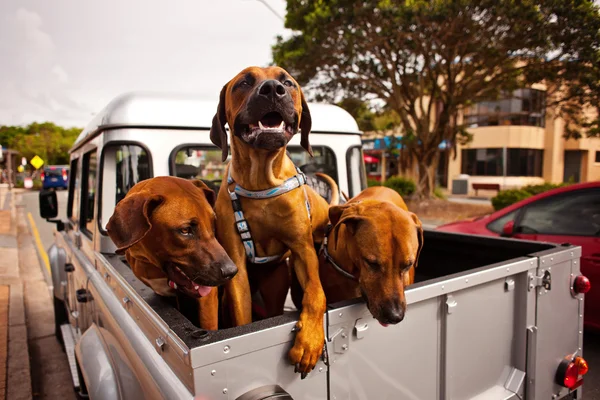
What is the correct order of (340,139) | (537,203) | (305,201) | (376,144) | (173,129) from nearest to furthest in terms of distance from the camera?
(305,201) < (173,129) < (340,139) < (537,203) < (376,144)

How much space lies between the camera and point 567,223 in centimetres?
445

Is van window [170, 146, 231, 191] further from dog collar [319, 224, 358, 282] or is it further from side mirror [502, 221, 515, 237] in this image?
side mirror [502, 221, 515, 237]

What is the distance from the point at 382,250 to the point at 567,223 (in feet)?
11.9

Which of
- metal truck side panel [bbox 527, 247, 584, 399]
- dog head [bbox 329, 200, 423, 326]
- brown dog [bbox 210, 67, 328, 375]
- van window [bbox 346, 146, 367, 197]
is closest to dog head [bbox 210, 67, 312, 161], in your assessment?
brown dog [bbox 210, 67, 328, 375]

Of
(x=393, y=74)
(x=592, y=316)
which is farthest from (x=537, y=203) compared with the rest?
(x=393, y=74)

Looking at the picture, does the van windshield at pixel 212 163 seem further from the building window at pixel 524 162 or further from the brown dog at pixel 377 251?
the building window at pixel 524 162

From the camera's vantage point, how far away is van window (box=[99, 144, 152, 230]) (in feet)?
9.44

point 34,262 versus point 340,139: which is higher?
point 340,139

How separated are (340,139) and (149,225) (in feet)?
8.03

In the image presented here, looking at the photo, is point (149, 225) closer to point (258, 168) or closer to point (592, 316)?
point (258, 168)

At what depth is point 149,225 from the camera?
1.61 metres

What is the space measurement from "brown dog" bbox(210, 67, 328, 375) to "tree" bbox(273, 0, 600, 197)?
1162 centimetres

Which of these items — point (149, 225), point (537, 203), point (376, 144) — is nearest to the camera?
point (149, 225)

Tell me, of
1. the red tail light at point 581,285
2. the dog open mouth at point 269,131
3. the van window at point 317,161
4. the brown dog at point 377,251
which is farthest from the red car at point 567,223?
the dog open mouth at point 269,131
